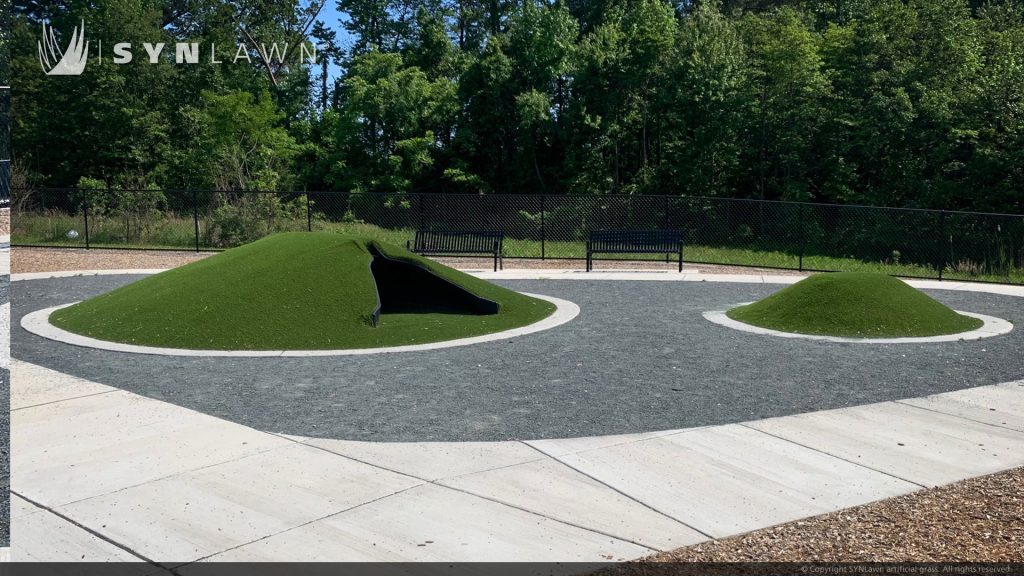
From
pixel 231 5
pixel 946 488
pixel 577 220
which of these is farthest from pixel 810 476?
pixel 231 5

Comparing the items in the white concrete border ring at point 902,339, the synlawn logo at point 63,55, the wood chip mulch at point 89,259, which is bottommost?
the white concrete border ring at point 902,339

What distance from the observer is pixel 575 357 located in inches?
412

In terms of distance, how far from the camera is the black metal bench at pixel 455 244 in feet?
69.1

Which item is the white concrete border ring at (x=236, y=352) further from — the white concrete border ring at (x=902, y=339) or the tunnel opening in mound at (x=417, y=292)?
the white concrete border ring at (x=902, y=339)

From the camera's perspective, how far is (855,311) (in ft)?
40.9

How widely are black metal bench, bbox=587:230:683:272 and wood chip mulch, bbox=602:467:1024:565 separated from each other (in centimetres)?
1520

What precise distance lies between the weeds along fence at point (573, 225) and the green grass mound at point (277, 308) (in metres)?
8.89

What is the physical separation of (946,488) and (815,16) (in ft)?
129

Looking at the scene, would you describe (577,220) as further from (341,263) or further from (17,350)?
(17,350)

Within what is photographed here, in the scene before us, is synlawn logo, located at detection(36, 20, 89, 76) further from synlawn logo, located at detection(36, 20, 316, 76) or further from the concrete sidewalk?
the concrete sidewalk

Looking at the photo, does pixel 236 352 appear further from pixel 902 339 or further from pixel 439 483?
pixel 902 339

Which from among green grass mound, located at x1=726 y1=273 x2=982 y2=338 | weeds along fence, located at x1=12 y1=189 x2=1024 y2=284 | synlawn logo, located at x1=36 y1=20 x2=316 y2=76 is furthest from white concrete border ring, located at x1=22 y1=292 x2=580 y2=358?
synlawn logo, located at x1=36 y1=20 x2=316 y2=76

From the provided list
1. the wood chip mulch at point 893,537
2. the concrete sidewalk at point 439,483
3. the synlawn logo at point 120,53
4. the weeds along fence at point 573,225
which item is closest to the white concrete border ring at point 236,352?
the concrete sidewalk at point 439,483

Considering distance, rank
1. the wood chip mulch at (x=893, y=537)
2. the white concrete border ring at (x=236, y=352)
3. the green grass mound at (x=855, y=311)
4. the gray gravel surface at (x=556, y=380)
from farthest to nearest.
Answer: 1. the green grass mound at (x=855, y=311)
2. the white concrete border ring at (x=236, y=352)
3. the gray gravel surface at (x=556, y=380)
4. the wood chip mulch at (x=893, y=537)
